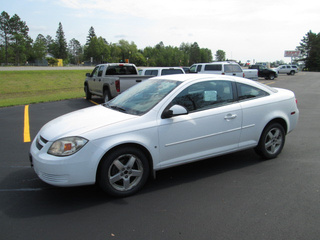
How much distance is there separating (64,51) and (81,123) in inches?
5496

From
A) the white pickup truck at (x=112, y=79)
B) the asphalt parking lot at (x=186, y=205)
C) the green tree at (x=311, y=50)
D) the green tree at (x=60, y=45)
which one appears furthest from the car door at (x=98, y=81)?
the green tree at (x=60, y=45)

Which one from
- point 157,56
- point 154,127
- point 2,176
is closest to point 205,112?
point 154,127

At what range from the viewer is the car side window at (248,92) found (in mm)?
4738

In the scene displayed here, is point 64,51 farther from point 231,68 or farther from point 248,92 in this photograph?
point 248,92

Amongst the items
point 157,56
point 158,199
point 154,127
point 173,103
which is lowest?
point 158,199

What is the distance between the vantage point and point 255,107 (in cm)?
472

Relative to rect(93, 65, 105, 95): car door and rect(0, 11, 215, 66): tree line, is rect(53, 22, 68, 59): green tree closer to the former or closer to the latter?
rect(0, 11, 215, 66): tree line

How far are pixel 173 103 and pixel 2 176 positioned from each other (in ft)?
9.33

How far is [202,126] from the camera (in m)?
4.17

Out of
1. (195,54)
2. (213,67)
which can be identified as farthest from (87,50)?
(213,67)

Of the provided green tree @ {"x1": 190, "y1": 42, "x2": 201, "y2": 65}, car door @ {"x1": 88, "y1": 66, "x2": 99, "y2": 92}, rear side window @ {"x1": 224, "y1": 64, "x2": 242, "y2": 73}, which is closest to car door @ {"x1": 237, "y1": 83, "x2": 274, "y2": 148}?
car door @ {"x1": 88, "y1": 66, "x2": 99, "y2": 92}

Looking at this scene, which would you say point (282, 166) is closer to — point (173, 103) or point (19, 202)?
point (173, 103)

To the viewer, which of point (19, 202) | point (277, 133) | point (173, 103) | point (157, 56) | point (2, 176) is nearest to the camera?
point (19, 202)

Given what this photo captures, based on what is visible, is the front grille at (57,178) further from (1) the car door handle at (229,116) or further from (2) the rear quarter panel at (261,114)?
(2) the rear quarter panel at (261,114)
